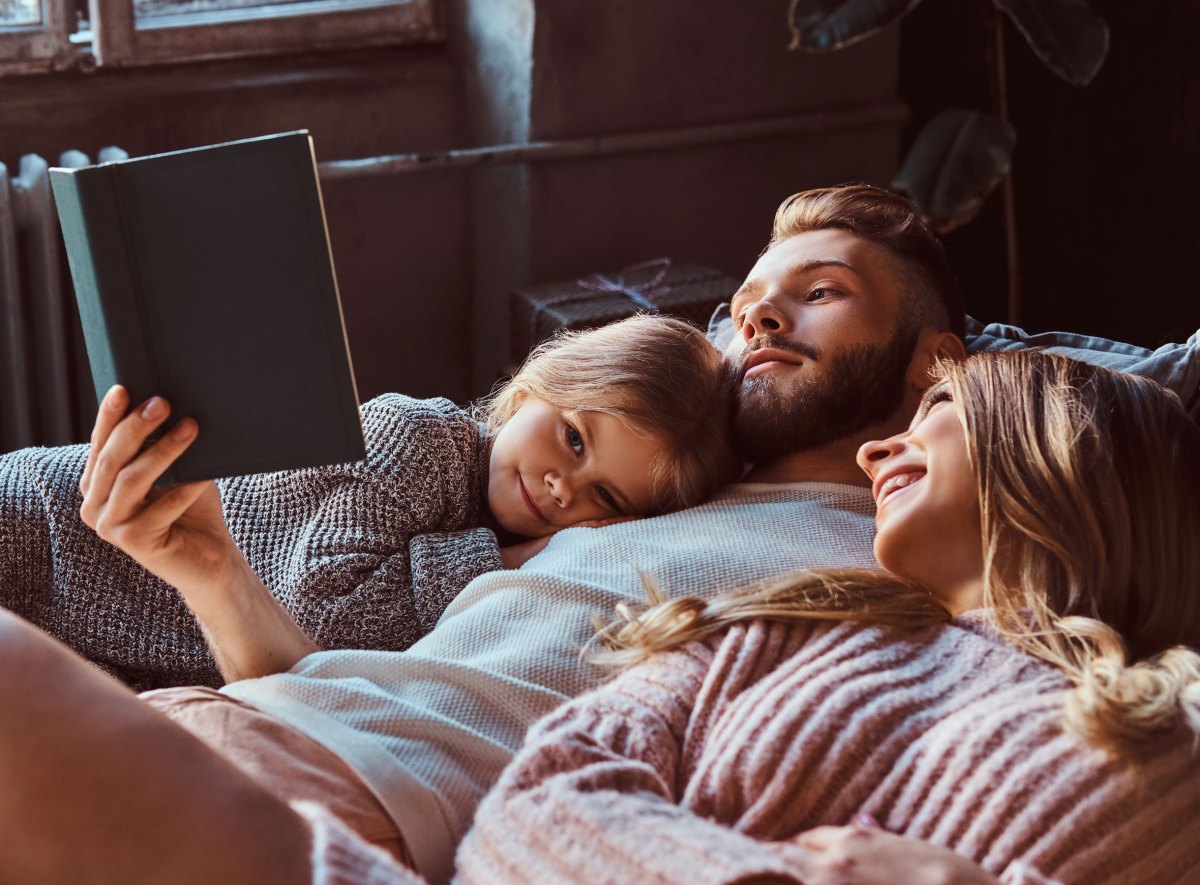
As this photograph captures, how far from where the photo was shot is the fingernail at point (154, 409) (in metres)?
1.11

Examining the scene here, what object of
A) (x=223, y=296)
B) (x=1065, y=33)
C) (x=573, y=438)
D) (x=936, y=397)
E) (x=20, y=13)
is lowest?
(x=573, y=438)

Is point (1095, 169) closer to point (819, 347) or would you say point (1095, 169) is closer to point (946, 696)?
point (819, 347)

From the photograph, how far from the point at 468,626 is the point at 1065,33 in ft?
6.25

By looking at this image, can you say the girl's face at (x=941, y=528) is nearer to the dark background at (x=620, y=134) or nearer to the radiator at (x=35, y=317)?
the dark background at (x=620, y=134)

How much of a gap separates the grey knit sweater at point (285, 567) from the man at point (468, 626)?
0.13 meters

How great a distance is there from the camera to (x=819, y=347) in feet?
5.44

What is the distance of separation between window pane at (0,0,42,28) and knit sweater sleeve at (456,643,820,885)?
1.93m

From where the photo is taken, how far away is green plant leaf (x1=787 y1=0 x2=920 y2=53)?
252 centimetres

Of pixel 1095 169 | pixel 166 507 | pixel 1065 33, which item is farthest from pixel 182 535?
pixel 1095 169

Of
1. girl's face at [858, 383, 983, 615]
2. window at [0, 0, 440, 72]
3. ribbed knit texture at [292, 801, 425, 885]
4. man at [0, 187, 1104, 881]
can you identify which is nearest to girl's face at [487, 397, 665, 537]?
man at [0, 187, 1104, 881]

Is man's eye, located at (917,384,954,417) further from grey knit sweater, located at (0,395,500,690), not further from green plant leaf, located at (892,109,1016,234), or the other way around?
green plant leaf, located at (892,109,1016,234)

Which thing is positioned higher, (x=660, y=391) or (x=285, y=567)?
(x=660, y=391)

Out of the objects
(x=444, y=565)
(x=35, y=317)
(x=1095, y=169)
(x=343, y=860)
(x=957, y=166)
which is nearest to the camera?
(x=343, y=860)

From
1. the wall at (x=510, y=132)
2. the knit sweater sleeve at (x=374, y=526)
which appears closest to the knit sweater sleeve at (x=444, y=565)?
the knit sweater sleeve at (x=374, y=526)
